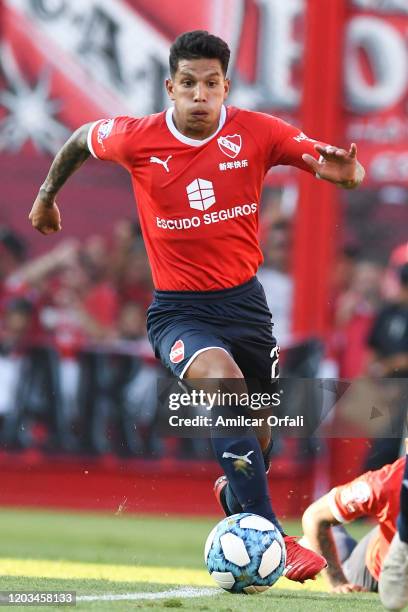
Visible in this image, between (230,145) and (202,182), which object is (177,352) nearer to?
(202,182)

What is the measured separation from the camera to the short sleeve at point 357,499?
6.99 m

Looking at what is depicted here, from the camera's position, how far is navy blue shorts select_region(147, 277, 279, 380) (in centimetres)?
677

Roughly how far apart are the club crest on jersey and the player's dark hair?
32 cm

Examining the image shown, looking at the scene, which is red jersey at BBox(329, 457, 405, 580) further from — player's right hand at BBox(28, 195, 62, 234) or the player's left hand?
player's right hand at BBox(28, 195, 62, 234)

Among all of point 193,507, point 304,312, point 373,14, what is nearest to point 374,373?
point 304,312

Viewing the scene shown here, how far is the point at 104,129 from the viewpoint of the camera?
7.09 meters

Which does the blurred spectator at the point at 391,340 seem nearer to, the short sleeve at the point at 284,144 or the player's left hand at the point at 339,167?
the short sleeve at the point at 284,144

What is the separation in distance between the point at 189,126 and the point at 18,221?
23.3 feet

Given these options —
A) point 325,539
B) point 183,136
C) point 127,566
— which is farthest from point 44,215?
point 127,566

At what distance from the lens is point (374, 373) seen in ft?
41.1

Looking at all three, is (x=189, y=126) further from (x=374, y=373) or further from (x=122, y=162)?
(x=374, y=373)

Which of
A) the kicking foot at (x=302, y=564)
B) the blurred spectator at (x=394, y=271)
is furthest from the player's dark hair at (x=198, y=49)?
the blurred spectator at (x=394, y=271)

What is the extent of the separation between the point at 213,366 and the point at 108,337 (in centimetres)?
695

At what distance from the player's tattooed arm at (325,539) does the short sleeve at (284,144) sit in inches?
67.3
